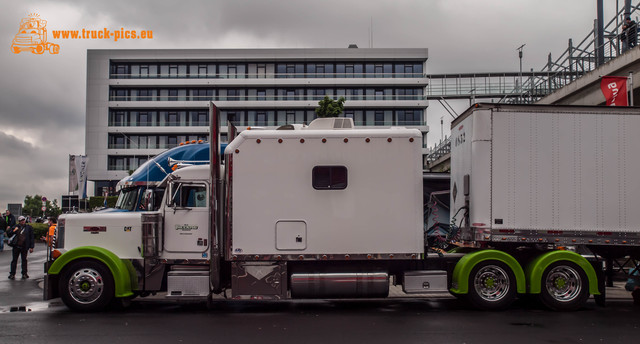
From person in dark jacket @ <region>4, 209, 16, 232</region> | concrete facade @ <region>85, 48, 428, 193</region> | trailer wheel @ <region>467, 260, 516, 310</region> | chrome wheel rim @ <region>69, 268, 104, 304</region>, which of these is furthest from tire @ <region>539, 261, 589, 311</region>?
concrete facade @ <region>85, 48, 428, 193</region>

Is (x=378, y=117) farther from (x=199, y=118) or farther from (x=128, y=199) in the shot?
(x=128, y=199)

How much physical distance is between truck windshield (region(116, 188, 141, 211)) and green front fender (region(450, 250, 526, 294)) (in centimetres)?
684

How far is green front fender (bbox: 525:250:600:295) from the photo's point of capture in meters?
10.4

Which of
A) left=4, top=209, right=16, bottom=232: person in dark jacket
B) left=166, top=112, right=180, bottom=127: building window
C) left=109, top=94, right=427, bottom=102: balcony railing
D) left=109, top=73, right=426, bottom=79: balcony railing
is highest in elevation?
left=109, top=73, right=426, bottom=79: balcony railing

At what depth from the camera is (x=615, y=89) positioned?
16172 millimetres

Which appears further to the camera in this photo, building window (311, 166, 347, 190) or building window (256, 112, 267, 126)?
building window (256, 112, 267, 126)

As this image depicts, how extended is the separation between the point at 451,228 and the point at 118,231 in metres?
6.83

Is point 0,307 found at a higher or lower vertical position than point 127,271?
lower

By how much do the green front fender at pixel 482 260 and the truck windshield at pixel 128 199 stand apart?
684cm

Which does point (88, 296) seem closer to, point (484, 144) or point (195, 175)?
point (195, 175)

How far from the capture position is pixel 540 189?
1053 cm

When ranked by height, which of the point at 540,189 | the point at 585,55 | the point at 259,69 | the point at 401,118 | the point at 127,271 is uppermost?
the point at 259,69

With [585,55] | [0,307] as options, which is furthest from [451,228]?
[585,55]

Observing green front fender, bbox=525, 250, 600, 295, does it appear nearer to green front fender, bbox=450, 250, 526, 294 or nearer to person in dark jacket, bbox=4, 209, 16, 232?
green front fender, bbox=450, 250, 526, 294
